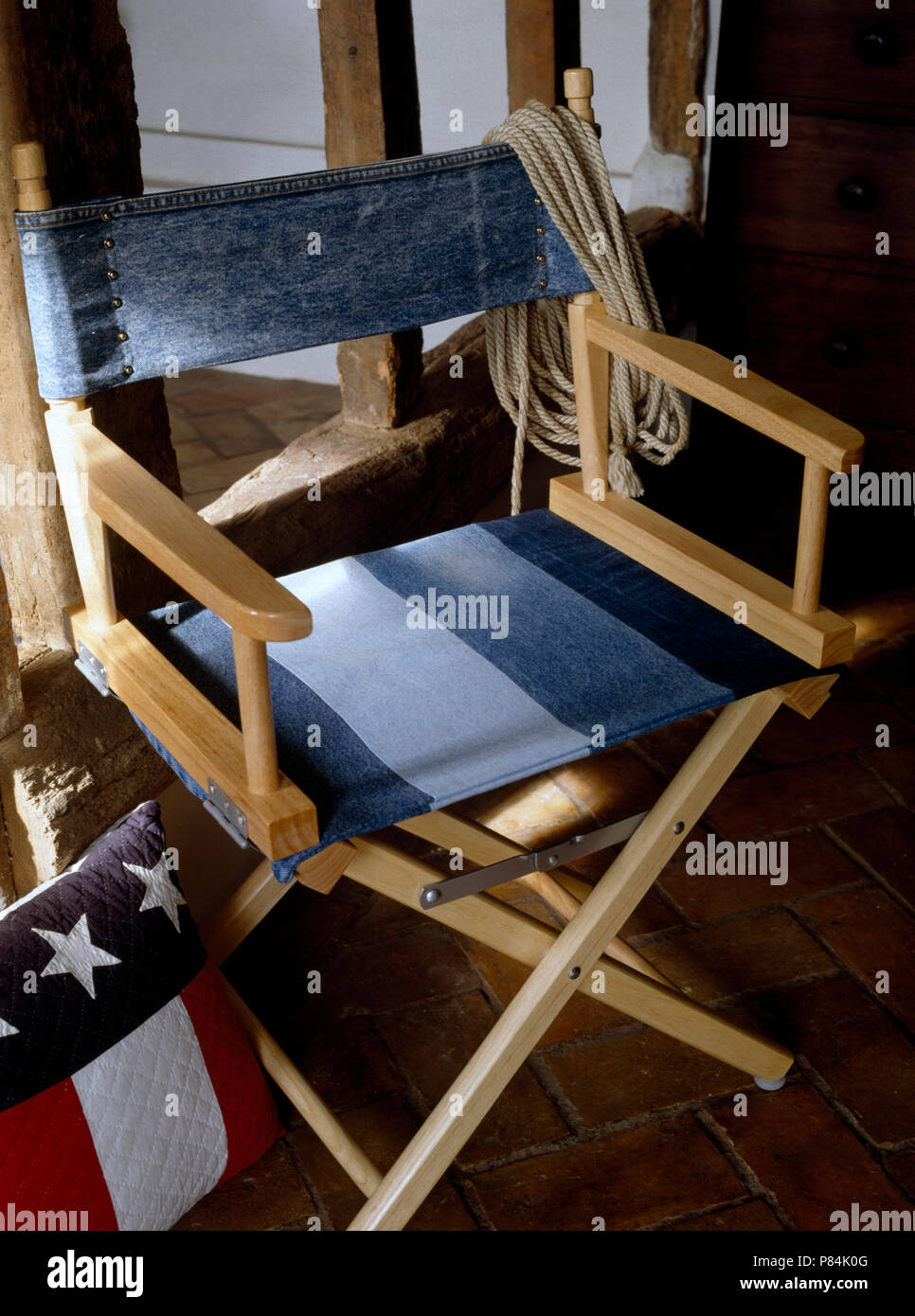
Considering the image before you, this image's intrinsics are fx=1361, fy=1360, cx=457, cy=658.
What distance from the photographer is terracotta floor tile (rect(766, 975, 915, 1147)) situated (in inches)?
67.7

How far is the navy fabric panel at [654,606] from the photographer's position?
4.77ft

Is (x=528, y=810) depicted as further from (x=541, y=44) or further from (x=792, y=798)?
(x=541, y=44)

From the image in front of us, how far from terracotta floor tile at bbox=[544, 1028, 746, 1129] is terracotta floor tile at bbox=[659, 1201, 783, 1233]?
165mm

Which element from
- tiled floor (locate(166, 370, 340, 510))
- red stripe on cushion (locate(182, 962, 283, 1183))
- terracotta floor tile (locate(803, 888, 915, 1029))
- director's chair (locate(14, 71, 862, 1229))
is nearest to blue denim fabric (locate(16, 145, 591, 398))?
director's chair (locate(14, 71, 862, 1229))

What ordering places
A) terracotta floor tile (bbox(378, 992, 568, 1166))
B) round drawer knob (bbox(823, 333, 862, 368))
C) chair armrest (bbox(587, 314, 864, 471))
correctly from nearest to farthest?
chair armrest (bbox(587, 314, 864, 471)) → terracotta floor tile (bbox(378, 992, 568, 1166)) → round drawer knob (bbox(823, 333, 862, 368))

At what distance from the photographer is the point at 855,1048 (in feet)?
5.96

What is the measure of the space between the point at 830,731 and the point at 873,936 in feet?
1.81

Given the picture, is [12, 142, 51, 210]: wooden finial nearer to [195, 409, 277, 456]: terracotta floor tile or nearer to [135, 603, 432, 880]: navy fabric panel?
[135, 603, 432, 880]: navy fabric panel

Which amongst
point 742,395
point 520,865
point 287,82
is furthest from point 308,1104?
point 287,82

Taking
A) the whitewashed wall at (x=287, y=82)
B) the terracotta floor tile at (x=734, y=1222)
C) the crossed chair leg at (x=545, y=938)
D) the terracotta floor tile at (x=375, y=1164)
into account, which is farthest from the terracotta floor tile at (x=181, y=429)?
the terracotta floor tile at (x=734, y=1222)

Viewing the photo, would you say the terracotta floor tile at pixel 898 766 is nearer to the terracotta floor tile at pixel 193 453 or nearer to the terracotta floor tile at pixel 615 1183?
the terracotta floor tile at pixel 615 1183

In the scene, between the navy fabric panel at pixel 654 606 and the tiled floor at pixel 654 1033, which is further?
the tiled floor at pixel 654 1033

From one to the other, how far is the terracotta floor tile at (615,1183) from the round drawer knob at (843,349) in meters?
1.71

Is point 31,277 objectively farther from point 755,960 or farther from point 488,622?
point 755,960
